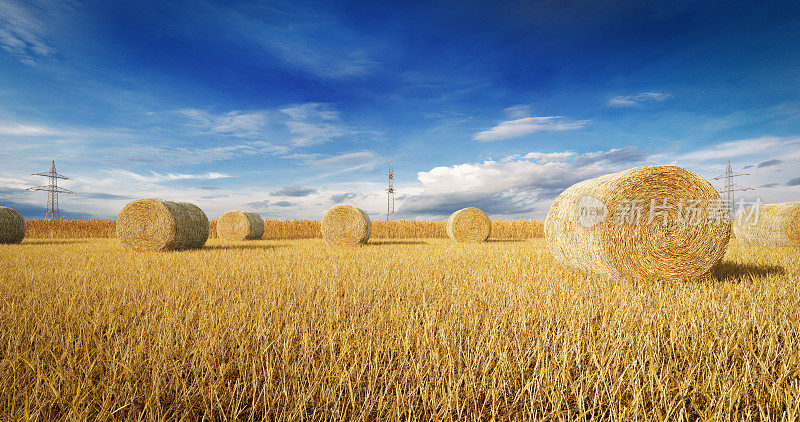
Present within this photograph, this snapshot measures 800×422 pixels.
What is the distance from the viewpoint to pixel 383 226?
23219 mm

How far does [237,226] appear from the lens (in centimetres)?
1783

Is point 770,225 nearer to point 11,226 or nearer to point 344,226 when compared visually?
point 344,226

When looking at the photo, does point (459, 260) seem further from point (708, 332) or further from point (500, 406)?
point (500, 406)

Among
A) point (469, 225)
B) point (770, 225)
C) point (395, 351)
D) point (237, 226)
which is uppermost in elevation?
point (237, 226)

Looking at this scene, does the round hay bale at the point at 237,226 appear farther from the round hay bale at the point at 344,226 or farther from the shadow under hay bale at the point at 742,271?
the shadow under hay bale at the point at 742,271

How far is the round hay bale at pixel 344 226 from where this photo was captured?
1373cm

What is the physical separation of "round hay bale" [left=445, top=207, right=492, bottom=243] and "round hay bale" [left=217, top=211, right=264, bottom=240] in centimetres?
935

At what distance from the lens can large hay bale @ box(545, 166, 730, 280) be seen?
544cm

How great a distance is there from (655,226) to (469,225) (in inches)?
444

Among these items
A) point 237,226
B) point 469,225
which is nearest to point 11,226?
point 237,226

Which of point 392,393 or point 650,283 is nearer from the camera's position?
point 392,393

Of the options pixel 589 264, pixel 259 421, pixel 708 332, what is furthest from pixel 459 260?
pixel 259 421

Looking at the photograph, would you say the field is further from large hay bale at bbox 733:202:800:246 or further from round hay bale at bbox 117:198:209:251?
large hay bale at bbox 733:202:800:246

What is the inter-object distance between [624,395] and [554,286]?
2774 mm
